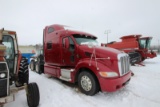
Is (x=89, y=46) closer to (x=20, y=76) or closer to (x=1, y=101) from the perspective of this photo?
(x=20, y=76)

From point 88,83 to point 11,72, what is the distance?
8.72ft

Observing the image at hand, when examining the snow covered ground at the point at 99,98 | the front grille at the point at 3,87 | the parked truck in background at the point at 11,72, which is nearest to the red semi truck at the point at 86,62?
the snow covered ground at the point at 99,98

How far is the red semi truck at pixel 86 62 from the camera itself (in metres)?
4.09

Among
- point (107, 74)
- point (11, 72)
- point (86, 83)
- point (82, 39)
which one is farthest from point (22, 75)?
point (107, 74)

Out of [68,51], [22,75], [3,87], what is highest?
Answer: [68,51]

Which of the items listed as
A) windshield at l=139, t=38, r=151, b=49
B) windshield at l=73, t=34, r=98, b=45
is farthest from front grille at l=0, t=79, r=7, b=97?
windshield at l=139, t=38, r=151, b=49

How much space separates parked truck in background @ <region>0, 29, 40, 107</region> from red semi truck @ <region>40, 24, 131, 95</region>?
1717 mm

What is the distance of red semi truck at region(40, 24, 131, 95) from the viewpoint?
4086mm

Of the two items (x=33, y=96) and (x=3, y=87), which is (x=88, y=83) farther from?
(x=3, y=87)

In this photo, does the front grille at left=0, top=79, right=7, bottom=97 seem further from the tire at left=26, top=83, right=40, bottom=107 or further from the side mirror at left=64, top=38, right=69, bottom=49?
the side mirror at left=64, top=38, right=69, bottom=49

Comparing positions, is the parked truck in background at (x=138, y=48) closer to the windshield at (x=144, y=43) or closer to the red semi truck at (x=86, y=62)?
the windshield at (x=144, y=43)

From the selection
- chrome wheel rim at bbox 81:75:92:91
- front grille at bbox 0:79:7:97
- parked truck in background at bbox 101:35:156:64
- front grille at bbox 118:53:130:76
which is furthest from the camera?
parked truck in background at bbox 101:35:156:64

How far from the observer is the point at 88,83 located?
4449mm

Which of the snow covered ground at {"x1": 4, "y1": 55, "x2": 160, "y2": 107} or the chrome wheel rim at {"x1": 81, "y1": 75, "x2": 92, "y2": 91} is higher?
the chrome wheel rim at {"x1": 81, "y1": 75, "x2": 92, "y2": 91}
